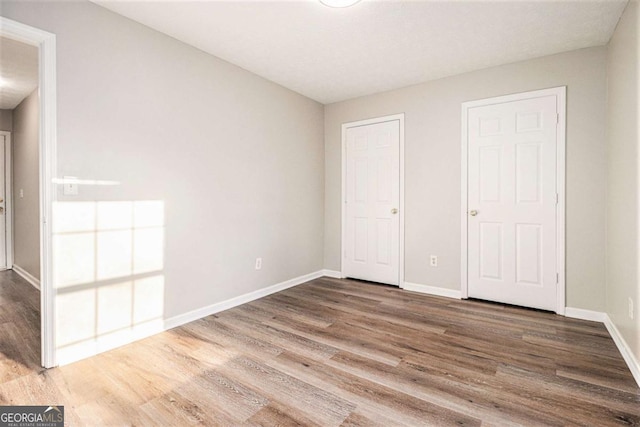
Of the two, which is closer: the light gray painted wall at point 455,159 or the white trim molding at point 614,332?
the white trim molding at point 614,332

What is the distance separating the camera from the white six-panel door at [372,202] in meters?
Result: 4.07

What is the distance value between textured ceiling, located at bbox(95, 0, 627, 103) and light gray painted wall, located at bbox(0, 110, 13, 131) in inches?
158

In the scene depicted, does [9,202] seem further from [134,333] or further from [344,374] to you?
[344,374]

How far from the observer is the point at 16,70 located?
11.1ft

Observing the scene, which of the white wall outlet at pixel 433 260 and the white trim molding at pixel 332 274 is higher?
the white wall outlet at pixel 433 260

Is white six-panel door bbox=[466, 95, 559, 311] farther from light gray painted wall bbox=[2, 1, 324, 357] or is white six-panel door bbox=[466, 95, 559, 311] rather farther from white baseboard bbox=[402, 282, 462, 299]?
light gray painted wall bbox=[2, 1, 324, 357]

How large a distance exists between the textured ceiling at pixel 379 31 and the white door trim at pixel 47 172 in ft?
1.96

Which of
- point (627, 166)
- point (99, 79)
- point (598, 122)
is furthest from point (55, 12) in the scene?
point (598, 122)

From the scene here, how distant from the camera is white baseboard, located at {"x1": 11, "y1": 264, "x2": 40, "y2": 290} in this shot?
3963mm

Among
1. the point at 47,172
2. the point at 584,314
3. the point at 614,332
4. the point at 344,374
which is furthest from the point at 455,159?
the point at 47,172

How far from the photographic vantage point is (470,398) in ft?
5.82

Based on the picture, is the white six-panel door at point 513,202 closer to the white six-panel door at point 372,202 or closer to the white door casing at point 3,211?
Answer: the white six-panel door at point 372,202

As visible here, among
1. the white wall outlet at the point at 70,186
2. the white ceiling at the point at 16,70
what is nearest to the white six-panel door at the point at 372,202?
the white wall outlet at the point at 70,186

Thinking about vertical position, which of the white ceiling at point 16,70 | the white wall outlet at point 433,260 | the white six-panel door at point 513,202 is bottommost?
the white wall outlet at point 433,260
